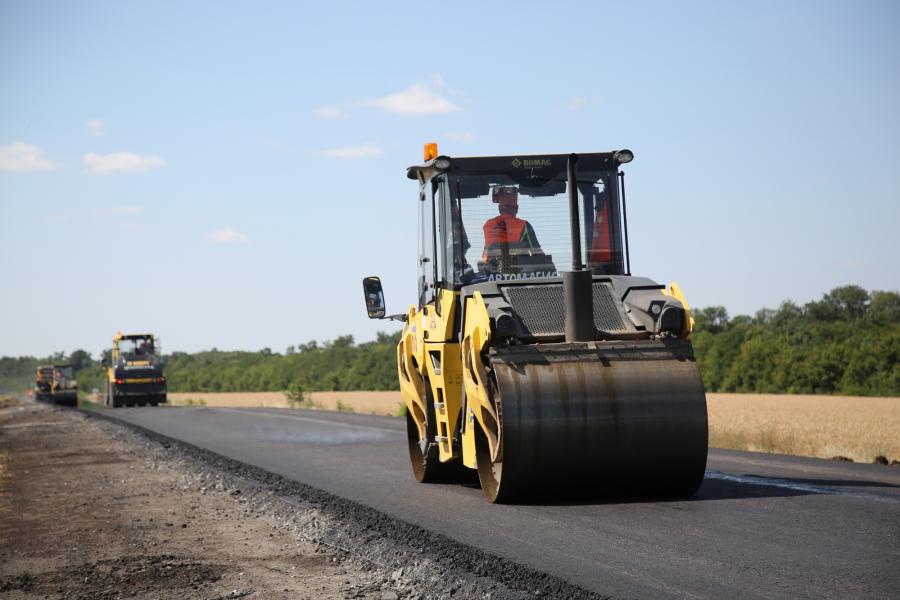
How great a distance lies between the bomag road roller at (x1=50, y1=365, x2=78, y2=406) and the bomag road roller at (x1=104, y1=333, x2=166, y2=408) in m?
16.8

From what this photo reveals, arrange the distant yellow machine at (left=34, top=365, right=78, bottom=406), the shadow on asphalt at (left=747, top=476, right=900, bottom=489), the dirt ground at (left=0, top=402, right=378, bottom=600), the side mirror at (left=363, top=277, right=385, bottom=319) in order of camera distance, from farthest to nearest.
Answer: the distant yellow machine at (left=34, top=365, right=78, bottom=406) < the side mirror at (left=363, top=277, right=385, bottom=319) < the shadow on asphalt at (left=747, top=476, right=900, bottom=489) < the dirt ground at (left=0, top=402, right=378, bottom=600)

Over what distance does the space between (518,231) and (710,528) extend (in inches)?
152

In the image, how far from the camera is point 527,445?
30.2ft

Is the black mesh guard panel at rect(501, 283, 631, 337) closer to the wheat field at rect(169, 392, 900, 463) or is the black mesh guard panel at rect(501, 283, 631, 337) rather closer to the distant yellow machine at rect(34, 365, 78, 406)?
the wheat field at rect(169, 392, 900, 463)

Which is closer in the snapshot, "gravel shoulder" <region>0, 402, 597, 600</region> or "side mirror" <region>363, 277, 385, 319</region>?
"gravel shoulder" <region>0, 402, 597, 600</region>

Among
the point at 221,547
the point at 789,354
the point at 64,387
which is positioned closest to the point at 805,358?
the point at 789,354

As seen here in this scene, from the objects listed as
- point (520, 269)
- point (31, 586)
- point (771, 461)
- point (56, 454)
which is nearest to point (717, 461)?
point (771, 461)

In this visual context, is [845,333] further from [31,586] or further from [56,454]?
[31,586]

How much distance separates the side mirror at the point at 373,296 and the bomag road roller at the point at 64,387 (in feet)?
184

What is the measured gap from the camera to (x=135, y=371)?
4834 centimetres

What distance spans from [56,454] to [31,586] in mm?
13753

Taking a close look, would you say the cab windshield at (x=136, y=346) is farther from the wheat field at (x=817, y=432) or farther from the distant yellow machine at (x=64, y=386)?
the wheat field at (x=817, y=432)

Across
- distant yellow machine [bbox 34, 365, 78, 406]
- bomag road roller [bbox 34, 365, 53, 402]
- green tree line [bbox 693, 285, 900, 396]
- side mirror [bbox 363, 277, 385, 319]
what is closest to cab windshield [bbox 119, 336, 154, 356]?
distant yellow machine [bbox 34, 365, 78, 406]

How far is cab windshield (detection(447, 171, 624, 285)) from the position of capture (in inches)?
427
